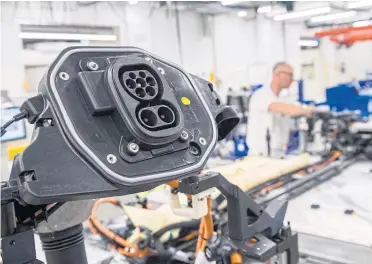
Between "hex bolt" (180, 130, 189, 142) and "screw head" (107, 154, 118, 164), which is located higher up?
"hex bolt" (180, 130, 189, 142)

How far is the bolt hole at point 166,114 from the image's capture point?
794 mm

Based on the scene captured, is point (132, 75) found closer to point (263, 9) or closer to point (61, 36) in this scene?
point (61, 36)

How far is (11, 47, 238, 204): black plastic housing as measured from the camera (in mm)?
679

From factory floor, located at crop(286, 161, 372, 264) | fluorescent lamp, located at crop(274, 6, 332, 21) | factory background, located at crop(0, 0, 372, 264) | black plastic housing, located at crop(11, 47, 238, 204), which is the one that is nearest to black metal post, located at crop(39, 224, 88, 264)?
factory background, located at crop(0, 0, 372, 264)

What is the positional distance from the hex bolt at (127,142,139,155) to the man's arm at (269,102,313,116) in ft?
17.2

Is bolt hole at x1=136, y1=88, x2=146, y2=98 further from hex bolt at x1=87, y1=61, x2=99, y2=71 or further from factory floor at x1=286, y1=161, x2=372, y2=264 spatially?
factory floor at x1=286, y1=161, x2=372, y2=264

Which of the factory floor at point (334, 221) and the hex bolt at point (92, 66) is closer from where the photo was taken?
the hex bolt at point (92, 66)

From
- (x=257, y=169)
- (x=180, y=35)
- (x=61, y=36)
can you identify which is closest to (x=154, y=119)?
(x=257, y=169)

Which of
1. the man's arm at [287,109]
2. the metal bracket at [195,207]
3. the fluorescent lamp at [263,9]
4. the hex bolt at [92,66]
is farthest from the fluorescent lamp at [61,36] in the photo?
the hex bolt at [92,66]

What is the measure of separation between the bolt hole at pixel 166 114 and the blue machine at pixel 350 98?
6.90m

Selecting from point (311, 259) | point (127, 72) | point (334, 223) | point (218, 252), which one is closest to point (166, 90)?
point (127, 72)

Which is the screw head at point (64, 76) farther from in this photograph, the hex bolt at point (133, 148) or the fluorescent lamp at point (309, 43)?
the fluorescent lamp at point (309, 43)

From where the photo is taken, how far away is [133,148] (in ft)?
2.44

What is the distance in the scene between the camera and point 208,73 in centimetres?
923
